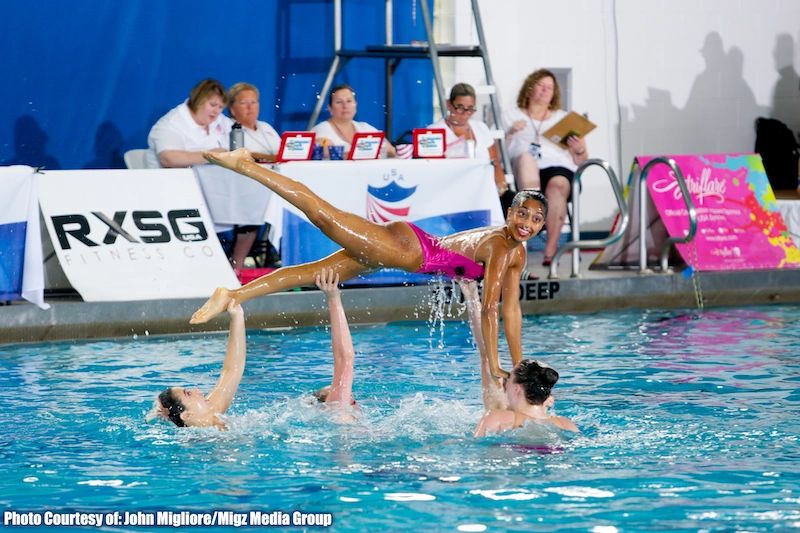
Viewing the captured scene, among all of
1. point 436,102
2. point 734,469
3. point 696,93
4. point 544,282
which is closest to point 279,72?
point 436,102

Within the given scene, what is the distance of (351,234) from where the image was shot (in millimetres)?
7250

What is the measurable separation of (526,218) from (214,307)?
165 centimetres

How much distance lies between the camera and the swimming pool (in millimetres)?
5645

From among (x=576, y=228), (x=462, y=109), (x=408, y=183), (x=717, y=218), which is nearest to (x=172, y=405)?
(x=408, y=183)

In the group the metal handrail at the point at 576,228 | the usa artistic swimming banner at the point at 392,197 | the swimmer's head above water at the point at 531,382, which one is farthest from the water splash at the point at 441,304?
the swimmer's head above water at the point at 531,382

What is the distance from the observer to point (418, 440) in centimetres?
680

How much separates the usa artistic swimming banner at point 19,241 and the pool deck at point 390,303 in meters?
0.13

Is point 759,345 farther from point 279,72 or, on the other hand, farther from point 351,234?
point 279,72

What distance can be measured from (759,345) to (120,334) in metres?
4.52

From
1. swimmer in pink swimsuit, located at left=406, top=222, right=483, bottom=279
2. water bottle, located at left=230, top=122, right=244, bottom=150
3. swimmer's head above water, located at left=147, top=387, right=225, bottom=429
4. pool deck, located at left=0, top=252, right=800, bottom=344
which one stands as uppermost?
water bottle, located at left=230, top=122, right=244, bottom=150

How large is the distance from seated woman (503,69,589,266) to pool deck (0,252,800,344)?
57 cm

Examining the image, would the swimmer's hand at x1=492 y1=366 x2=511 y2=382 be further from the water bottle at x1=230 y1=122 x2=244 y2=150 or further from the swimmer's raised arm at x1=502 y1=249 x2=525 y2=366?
the water bottle at x1=230 y1=122 x2=244 y2=150

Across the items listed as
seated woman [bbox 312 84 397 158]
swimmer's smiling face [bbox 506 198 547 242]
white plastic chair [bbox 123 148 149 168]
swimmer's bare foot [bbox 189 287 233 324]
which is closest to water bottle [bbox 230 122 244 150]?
seated woman [bbox 312 84 397 158]

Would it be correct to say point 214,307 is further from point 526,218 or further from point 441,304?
point 441,304
